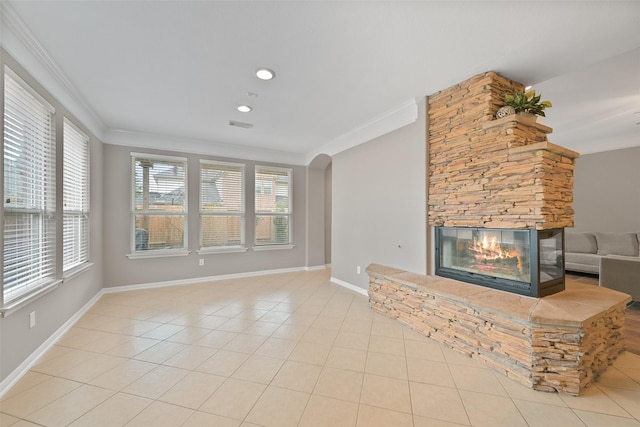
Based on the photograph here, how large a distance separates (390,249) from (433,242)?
0.75 m

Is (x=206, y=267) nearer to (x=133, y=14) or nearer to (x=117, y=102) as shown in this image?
(x=117, y=102)

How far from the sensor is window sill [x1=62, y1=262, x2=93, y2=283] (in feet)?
9.68

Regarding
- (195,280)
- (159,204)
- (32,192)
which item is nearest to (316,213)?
(195,280)

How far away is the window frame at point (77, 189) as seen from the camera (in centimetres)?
311

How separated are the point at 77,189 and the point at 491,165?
491 cm

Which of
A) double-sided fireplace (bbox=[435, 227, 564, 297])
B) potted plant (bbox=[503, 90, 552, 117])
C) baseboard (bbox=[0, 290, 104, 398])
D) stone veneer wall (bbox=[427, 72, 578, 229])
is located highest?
potted plant (bbox=[503, 90, 552, 117])

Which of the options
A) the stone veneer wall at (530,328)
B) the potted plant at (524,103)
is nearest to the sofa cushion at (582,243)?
the stone veneer wall at (530,328)

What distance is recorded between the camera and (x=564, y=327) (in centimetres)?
196

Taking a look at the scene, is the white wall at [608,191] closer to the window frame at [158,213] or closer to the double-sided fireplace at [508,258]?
the double-sided fireplace at [508,258]

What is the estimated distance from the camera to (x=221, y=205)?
216 inches

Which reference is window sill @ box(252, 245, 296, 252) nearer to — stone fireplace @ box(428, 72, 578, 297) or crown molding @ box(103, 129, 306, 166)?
crown molding @ box(103, 129, 306, 166)

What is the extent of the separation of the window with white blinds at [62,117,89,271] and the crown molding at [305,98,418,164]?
381 cm

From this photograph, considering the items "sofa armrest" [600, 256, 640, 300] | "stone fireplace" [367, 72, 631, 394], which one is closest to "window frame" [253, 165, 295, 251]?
"stone fireplace" [367, 72, 631, 394]

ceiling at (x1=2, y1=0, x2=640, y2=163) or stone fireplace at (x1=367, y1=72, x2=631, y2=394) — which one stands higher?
ceiling at (x1=2, y1=0, x2=640, y2=163)
